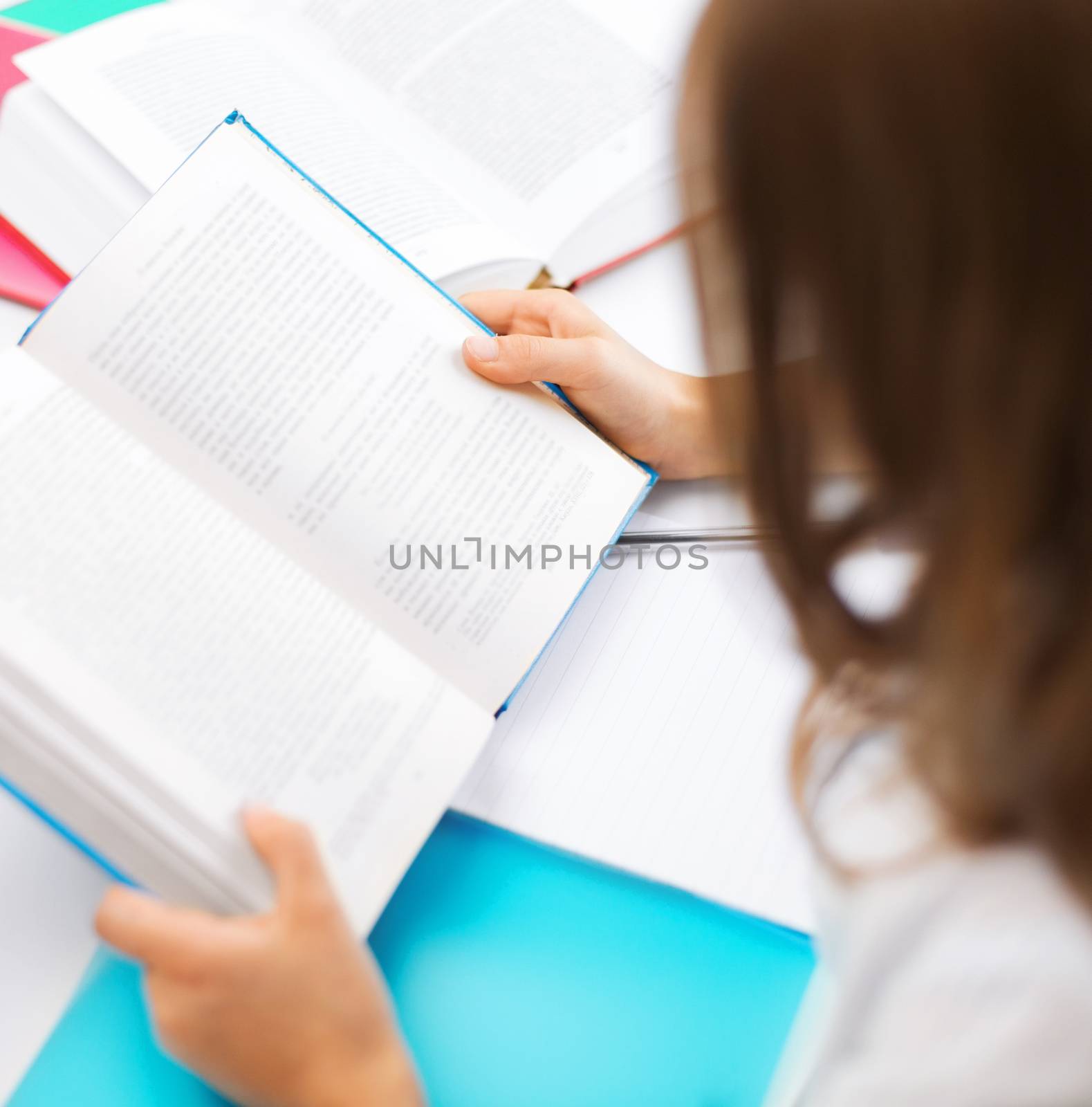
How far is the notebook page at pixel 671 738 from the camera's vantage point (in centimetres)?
51

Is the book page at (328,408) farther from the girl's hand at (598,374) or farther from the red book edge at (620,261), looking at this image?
the red book edge at (620,261)

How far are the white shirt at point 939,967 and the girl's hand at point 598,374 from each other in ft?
0.85

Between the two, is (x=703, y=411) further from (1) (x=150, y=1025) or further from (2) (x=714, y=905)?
(1) (x=150, y=1025)

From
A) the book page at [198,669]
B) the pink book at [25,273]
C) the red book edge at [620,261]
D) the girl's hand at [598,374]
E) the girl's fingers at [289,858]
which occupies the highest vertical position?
the red book edge at [620,261]

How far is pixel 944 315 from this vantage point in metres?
0.27

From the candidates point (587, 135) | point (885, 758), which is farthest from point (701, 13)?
point (587, 135)

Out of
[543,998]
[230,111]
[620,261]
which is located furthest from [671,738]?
[230,111]

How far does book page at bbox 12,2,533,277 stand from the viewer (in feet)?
2.09

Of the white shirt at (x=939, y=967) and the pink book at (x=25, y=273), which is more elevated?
the pink book at (x=25, y=273)

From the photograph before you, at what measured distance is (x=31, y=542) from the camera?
446 millimetres

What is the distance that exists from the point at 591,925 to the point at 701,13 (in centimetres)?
42

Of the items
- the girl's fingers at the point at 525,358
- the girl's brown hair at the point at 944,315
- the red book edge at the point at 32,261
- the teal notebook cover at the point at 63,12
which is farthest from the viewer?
the teal notebook cover at the point at 63,12

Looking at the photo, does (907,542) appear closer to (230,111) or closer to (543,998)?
(543,998)

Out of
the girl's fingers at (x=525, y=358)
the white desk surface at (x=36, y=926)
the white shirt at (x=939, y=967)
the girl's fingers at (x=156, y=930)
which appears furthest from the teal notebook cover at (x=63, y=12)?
the white shirt at (x=939, y=967)
